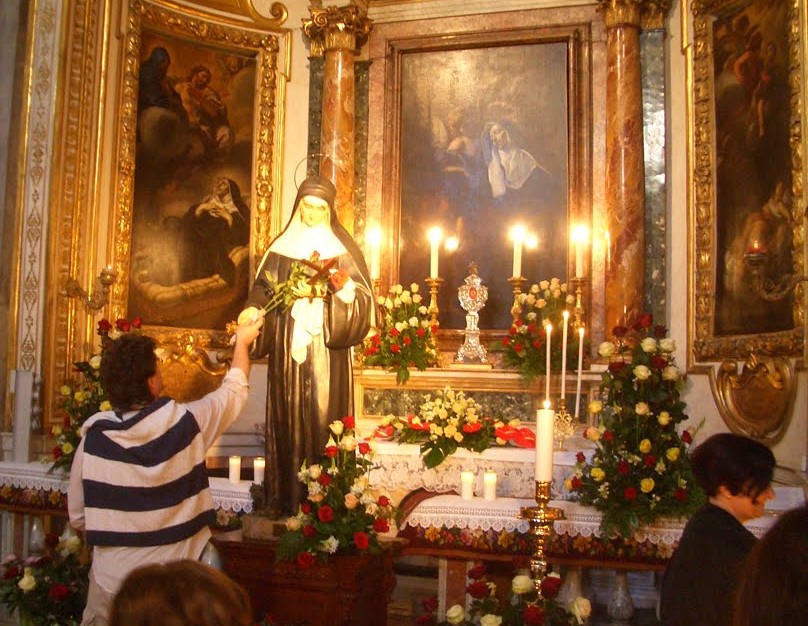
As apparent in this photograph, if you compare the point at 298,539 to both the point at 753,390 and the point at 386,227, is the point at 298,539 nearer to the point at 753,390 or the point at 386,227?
the point at 753,390

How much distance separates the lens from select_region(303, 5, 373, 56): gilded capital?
352 inches

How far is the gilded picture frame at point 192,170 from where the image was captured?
340 inches

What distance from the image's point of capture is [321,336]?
5.50 metres

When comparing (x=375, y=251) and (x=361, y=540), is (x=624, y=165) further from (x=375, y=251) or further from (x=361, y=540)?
(x=361, y=540)

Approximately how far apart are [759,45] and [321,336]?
4.43 metres

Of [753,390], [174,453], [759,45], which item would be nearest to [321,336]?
[174,453]

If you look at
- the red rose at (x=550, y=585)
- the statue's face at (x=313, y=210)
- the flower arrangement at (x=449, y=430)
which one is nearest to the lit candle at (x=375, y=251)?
the flower arrangement at (x=449, y=430)

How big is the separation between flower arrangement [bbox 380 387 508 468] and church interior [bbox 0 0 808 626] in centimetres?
3

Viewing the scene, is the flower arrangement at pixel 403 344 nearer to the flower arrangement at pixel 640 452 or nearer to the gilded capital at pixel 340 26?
the flower arrangement at pixel 640 452

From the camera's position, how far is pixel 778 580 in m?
1.63

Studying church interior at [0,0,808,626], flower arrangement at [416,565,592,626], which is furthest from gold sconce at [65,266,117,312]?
flower arrangement at [416,565,592,626]

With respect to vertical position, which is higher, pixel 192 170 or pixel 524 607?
pixel 192 170

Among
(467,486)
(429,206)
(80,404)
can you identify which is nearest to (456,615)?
(467,486)

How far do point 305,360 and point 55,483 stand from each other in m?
2.73
